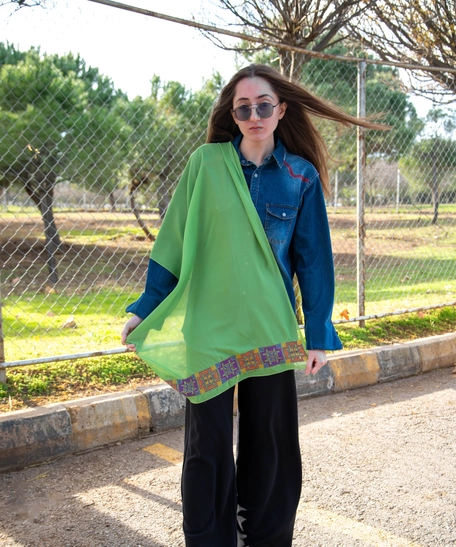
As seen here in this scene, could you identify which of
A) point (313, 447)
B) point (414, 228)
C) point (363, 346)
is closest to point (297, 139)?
point (313, 447)

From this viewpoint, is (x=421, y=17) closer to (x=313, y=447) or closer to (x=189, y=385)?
(x=313, y=447)

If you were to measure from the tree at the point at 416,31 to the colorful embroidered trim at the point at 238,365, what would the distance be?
5.06 meters

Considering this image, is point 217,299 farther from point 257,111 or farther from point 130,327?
point 257,111

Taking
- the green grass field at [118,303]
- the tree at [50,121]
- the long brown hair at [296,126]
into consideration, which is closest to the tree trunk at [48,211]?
→ the tree at [50,121]

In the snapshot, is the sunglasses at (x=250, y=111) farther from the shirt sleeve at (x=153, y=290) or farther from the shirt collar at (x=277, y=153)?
the shirt sleeve at (x=153, y=290)

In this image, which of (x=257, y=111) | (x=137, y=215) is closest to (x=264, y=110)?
(x=257, y=111)

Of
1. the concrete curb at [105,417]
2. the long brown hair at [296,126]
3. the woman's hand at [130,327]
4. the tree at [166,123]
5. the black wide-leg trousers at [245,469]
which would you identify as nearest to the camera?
the black wide-leg trousers at [245,469]

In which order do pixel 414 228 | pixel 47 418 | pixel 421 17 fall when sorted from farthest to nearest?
pixel 414 228, pixel 421 17, pixel 47 418

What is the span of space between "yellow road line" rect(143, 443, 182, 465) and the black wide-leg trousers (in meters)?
1.14

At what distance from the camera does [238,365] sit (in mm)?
2232

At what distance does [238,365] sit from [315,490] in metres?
1.17

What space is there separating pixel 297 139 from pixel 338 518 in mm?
1706

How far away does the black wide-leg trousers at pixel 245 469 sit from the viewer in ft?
7.06

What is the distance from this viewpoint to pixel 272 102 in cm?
228
